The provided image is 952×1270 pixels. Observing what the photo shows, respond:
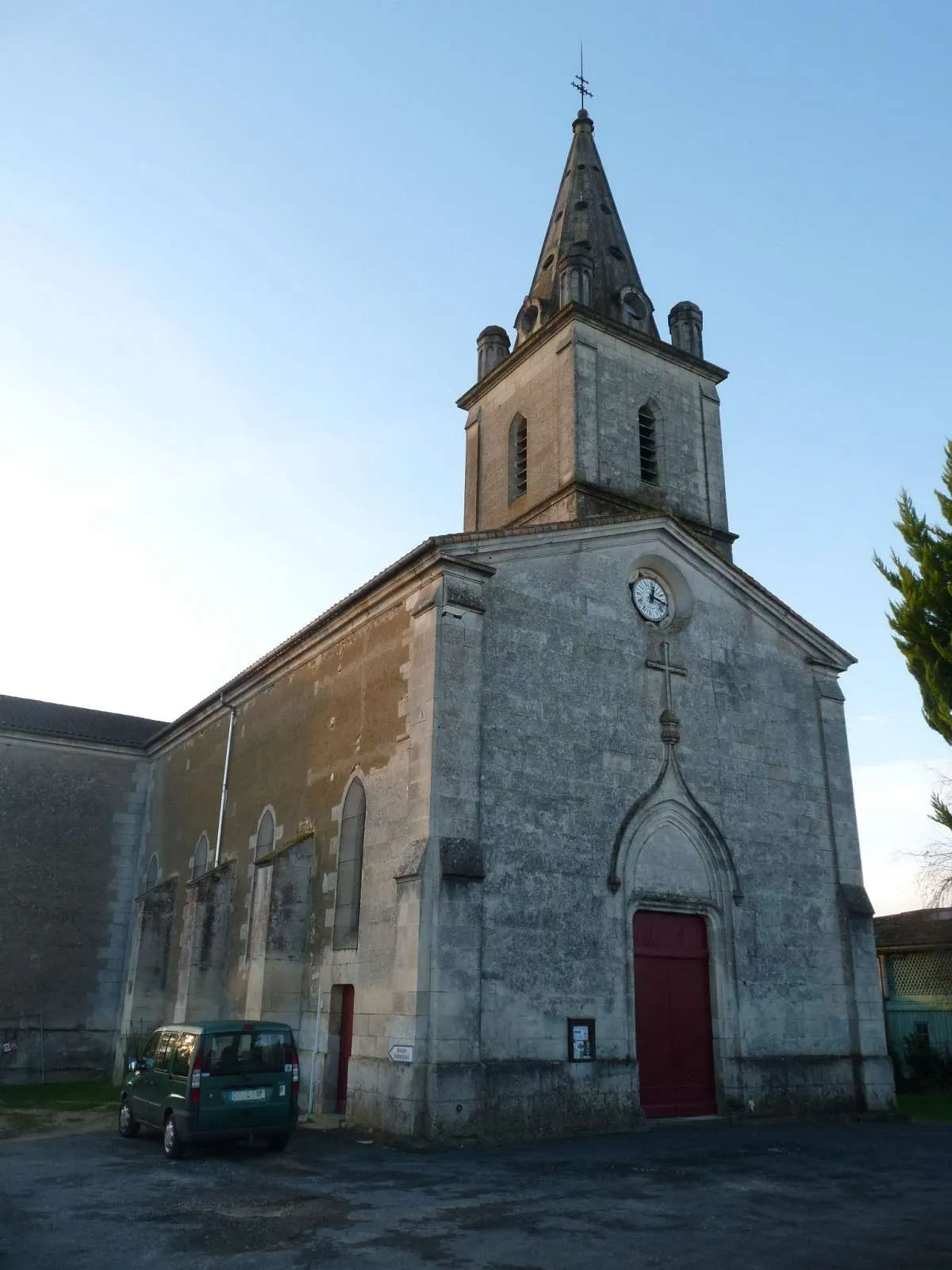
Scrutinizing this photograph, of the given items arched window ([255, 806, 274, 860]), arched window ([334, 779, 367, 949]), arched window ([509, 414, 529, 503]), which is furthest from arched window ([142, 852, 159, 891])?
arched window ([509, 414, 529, 503])

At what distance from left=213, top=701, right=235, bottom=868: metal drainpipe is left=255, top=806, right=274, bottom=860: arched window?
1.96 metres

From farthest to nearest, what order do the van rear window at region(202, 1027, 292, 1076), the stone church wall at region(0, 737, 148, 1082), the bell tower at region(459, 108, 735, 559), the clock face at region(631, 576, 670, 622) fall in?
1. the stone church wall at region(0, 737, 148, 1082)
2. the bell tower at region(459, 108, 735, 559)
3. the clock face at region(631, 576, 670, 622)
4. the van rear window at region(202, 1027, 292, 1076)

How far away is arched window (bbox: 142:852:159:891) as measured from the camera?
83.0 ft

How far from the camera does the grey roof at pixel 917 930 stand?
24.6m

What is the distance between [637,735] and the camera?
1666 cm

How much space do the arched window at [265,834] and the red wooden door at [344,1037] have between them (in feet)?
13.7

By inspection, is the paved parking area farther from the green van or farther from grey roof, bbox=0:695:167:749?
grey roof, bbox=0:695:167:749

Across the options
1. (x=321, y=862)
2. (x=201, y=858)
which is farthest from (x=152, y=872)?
(x=321, y=862)

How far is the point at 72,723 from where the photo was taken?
2777 centimetres

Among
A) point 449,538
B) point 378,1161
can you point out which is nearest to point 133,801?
point 449,538

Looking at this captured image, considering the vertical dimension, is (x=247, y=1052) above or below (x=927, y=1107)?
above

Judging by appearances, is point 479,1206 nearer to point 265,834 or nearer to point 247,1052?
point 247,1052

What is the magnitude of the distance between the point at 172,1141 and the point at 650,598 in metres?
11.1

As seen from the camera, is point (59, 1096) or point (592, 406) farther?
point (592, 406)
